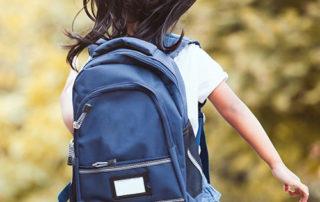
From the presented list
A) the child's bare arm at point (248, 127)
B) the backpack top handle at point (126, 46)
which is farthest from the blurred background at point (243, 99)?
the backpack top handle at point (126, 46)

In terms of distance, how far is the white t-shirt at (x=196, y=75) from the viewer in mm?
2100

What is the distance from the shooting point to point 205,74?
211cm

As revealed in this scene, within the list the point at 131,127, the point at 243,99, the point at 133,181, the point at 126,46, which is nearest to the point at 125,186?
the point at 133,181

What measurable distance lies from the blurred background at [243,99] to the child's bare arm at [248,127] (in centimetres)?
268

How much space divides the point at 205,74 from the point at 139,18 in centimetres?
20

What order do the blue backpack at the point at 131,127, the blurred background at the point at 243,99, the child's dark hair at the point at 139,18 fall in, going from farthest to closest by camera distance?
the blurred background at the point at 243,99 < the child's dark hair at the point at 139,18 < the blue backpack at the point at 131,127

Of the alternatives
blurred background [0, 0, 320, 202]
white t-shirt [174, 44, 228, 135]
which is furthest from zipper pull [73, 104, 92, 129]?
blurred background [0, 0, 320, 202]

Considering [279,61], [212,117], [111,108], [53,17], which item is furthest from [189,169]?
[53,17]

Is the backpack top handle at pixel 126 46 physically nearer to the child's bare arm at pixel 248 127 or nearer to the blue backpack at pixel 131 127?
the blue backpack at pixel 131 127

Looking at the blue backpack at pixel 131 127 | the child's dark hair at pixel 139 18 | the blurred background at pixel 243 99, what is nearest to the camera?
the blue backpack at pixel 131 127

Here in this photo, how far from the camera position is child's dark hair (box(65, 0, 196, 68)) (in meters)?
2.10

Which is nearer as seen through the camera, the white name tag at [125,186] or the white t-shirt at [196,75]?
the white name tag at [125,186]

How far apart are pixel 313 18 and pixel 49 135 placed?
5.97 ft

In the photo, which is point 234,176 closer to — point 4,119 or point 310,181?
point 310,181
